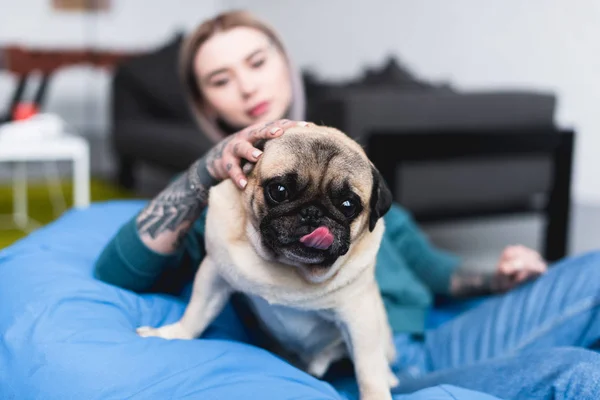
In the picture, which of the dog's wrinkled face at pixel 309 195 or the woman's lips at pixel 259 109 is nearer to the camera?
the dog's wrinkled face at pixel 309 195

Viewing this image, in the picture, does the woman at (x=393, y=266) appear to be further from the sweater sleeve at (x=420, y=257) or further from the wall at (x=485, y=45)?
the wall at (x=485, y=45)

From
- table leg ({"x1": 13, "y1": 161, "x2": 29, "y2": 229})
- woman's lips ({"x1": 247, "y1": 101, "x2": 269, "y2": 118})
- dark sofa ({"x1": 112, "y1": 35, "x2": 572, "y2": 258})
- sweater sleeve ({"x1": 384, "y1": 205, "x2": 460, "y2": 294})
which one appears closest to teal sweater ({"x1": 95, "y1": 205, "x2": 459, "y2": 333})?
sweater sleeve ({"x1": 384, "y1": 205, "x2": 460, "y2": 294})

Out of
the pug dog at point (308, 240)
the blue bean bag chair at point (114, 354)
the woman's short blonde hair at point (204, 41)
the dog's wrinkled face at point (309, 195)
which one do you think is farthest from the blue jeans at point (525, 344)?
the woman's short blonde hair at point (204, 41)

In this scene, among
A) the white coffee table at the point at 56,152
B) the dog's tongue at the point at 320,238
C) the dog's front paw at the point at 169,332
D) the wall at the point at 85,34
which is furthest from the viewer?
the wall at the point at 85,34

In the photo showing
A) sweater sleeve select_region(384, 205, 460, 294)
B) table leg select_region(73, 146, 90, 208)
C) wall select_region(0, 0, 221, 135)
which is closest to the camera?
sweater sleeve select_region(384, 205, 460, 294)

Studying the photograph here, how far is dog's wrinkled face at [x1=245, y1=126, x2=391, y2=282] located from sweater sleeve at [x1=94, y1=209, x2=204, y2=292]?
0.31 m

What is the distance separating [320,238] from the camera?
0.99m

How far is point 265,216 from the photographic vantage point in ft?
3.52

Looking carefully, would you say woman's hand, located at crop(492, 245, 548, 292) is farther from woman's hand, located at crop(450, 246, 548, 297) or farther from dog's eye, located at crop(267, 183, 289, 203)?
dog's eye, located at crop(267, 183, 289, 203)

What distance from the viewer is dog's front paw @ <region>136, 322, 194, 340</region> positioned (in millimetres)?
1243

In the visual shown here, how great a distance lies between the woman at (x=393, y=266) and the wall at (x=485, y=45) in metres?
2.03

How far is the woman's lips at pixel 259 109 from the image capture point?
1.55m

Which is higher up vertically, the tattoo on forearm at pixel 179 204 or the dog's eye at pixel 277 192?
the dog's eye at pixel 277 192

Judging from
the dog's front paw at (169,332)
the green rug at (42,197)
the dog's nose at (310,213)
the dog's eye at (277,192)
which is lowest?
the green rug at (42,197)
